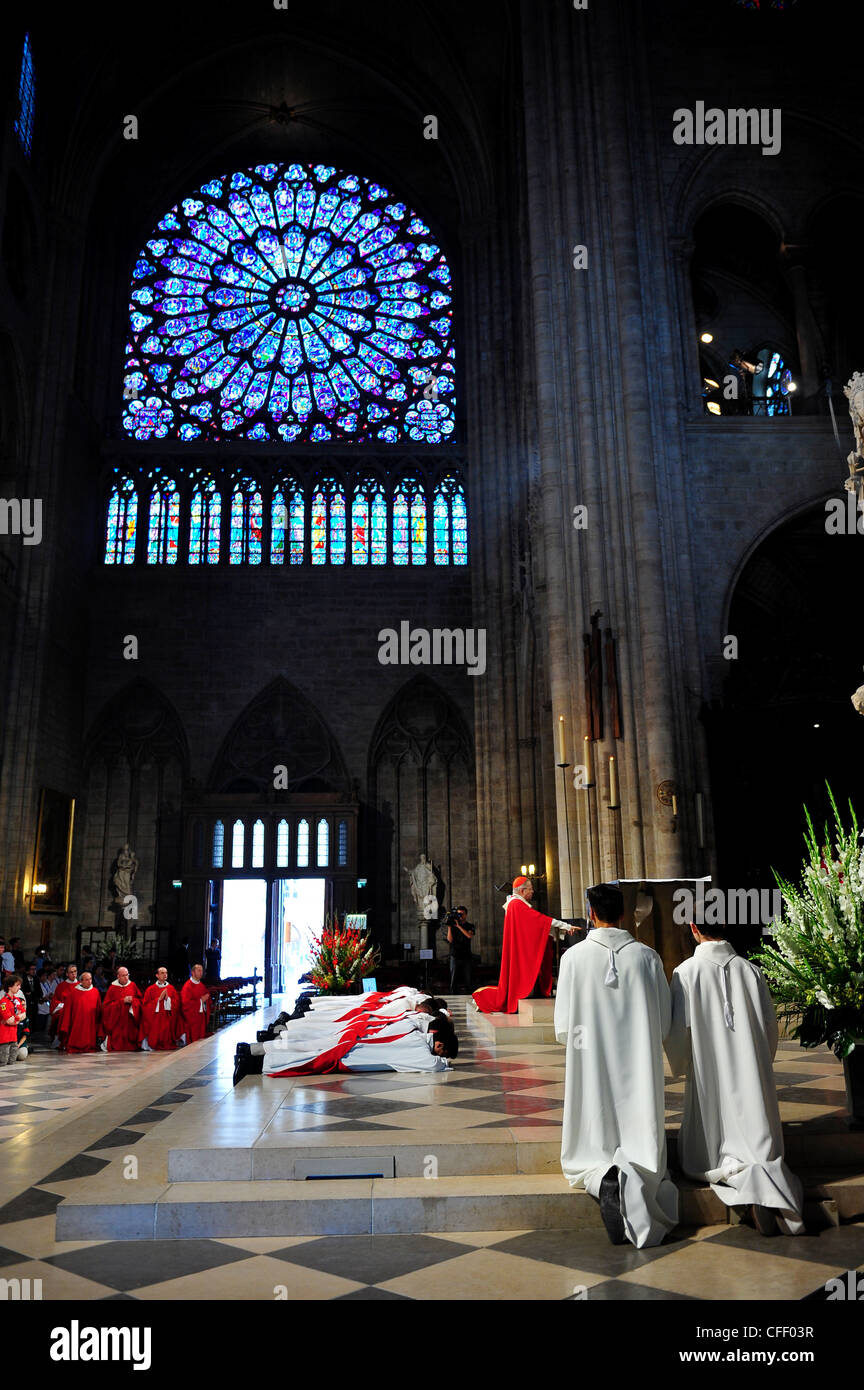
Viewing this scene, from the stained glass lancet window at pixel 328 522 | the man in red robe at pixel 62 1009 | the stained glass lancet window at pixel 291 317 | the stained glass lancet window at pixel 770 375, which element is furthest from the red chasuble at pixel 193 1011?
the stained glass lancet window at pixel 291 317

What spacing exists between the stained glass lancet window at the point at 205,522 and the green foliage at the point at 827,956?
67.8 feet

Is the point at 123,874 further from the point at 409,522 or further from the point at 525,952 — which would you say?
the point at 525,952

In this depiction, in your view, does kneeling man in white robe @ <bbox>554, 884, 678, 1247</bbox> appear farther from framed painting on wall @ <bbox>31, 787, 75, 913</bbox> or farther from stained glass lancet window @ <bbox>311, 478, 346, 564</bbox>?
stained glass lancet window @ <bbox>311, 478, 346, 564</bbox>

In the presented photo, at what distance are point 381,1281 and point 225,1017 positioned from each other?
13707 mm

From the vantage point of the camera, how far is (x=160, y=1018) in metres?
13.7

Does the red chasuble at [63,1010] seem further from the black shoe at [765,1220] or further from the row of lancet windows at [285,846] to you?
the black shoe at [765,1220]

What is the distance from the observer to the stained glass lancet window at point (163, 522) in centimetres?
2441

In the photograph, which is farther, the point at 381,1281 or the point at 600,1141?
the point at 600,1141

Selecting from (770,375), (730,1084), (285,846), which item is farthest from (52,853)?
(730,1084)

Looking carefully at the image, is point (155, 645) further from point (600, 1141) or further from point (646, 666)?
point (600, 1141)

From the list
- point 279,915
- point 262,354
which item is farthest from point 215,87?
point 279,915

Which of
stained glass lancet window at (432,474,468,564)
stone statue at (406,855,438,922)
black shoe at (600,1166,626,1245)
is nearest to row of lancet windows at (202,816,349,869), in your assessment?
stone statue at (406,855,438,922)

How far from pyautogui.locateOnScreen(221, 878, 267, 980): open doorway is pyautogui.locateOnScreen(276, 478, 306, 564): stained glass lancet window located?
7509 millimetres
